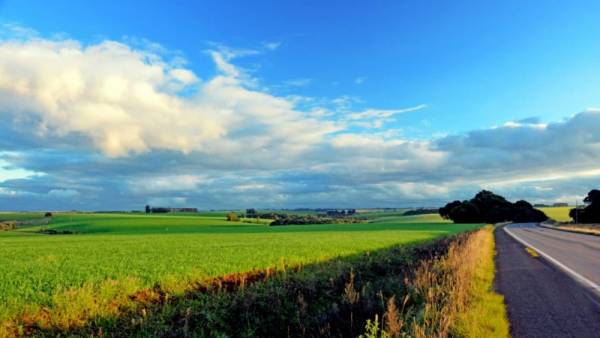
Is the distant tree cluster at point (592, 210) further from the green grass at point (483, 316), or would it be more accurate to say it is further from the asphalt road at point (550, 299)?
the green grass at point (483, 316)

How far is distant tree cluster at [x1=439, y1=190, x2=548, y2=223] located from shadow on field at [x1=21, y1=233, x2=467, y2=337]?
13444cm

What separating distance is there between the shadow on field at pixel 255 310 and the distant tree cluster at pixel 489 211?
13444 centimetres

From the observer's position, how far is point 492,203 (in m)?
145

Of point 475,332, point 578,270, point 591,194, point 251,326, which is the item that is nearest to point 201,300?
point 251,326

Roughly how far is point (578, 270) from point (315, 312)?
12348mm

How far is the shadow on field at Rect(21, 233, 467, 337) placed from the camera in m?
8.88

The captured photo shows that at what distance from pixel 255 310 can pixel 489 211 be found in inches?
5782

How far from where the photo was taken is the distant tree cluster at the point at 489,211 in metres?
137

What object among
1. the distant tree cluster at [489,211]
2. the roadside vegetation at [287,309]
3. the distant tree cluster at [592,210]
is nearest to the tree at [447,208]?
the distant tree cluster at [489,211]

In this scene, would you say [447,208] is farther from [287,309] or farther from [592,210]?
[287,309]

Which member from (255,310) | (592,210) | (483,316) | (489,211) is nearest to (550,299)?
(483,316)

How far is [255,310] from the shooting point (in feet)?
35.0

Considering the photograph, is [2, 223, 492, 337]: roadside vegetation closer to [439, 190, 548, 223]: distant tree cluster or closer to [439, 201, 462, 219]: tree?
[439, 190, 548, 223]: distant tree cluster

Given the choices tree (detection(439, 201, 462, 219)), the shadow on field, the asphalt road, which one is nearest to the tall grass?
the shadow on field
